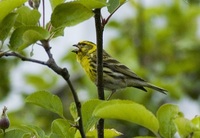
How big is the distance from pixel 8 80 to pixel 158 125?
5554 millimetres

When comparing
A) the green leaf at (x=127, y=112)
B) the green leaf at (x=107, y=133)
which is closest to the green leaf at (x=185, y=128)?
the green leaf at (x=127, y=112)

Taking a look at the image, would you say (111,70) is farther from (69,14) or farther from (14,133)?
(69,14)

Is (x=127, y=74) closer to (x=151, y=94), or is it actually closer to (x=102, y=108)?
(x=151, y=94)

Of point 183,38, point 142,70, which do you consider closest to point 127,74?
point 142,70

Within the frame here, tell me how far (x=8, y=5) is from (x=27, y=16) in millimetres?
104

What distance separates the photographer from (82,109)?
9.21 feet

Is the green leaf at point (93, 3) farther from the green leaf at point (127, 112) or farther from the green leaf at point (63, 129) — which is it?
the green leaf at point (63, 129)

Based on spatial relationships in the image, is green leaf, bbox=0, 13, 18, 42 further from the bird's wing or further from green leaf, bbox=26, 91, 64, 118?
the bird's wing

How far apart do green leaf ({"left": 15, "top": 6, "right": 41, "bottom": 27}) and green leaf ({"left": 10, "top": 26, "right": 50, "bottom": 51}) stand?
0.04 m

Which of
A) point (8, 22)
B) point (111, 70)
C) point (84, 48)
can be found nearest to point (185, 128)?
point (8, 22)

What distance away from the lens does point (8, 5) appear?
8.47 ft

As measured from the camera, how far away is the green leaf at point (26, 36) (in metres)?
2.53

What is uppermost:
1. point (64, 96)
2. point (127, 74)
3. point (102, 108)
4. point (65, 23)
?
point (65, 23)

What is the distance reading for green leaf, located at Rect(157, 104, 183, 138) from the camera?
8.64ft
